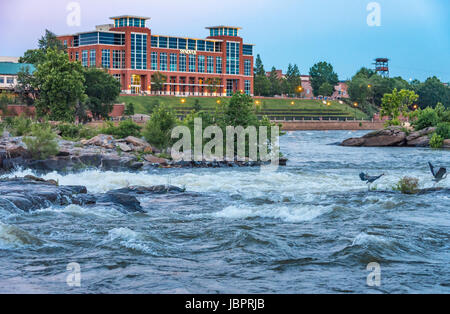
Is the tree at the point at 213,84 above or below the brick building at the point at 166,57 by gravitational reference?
below

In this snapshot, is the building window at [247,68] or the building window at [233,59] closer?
the building window at [233,59]

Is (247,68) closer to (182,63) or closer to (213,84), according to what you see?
(213,84)

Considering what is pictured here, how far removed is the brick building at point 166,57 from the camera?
125m

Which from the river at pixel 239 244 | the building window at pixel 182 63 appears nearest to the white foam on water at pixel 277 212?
the river at pixel 239 244

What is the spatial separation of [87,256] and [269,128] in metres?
27.0

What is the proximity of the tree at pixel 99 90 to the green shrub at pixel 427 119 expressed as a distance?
114 feet

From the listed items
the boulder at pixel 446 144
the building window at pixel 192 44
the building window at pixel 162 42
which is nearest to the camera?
the boulder at pixel 446 144

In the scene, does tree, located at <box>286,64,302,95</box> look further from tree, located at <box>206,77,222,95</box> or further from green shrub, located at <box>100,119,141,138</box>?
green shrub, located at <box>100,119,141,138</box>

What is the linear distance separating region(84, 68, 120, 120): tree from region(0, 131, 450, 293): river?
1948 inches

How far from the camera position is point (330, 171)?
35344mm

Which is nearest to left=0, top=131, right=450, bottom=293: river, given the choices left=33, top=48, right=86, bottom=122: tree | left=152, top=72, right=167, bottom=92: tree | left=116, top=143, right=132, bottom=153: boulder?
left=116, top=143, right=132, bottom=153: boulder

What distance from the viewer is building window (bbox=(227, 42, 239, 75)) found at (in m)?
142

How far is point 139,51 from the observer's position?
127562mm

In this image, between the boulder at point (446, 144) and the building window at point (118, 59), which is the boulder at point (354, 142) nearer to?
the boulder at point (446, 144)
